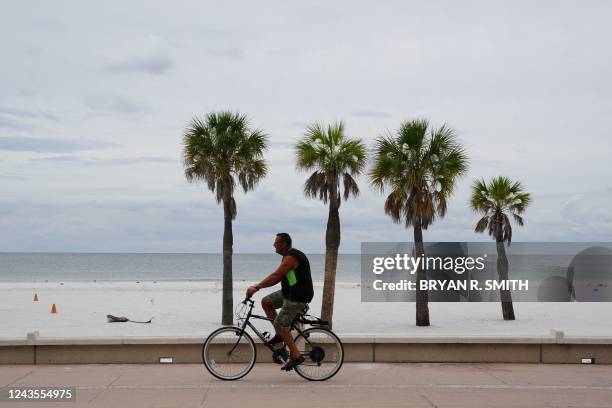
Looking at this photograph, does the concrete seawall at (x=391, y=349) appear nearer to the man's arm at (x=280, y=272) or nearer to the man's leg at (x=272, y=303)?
the man's leg at (x=272, y=303)

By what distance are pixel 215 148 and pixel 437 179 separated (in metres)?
8.60

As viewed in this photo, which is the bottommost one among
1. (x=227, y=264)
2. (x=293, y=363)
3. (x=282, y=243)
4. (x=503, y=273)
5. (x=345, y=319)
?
(x=345, y=319)

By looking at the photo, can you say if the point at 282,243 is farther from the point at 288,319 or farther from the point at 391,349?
the point at 391,349

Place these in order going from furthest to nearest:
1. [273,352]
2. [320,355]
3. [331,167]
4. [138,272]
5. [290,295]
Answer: [138,272] < [331,167] < [273,352] < [320,355] < [290,295]

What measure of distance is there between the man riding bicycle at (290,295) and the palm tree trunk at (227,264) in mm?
20829

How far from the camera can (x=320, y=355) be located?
402 inches

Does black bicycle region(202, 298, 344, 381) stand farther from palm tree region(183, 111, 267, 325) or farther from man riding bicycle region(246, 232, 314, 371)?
palm tree region(183, 111, 267, 325)

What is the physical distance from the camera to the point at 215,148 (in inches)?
1253

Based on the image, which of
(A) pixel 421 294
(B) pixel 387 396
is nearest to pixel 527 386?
(B) pixel 387 396

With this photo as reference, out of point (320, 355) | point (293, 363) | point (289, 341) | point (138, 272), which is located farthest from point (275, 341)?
point (138, 272)

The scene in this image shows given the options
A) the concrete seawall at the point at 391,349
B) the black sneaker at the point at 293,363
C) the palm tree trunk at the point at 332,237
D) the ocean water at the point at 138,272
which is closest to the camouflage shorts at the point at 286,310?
the black sneaker at the point at 293,363

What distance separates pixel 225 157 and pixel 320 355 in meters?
22.3

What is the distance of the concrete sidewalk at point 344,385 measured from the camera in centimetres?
881

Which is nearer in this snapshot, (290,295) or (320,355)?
(290,295)
